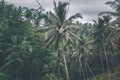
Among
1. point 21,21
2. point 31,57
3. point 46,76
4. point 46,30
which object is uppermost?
point 21,21

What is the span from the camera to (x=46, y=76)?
63.2 meters

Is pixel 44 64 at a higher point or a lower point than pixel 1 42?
lower

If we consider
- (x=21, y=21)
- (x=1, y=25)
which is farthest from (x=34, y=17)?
(x=1, y=25)

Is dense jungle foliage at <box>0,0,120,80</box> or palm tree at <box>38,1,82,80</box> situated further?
dense jungle foliage at <box>0,0,120,80</box>

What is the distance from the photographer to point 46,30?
4141 centimetres

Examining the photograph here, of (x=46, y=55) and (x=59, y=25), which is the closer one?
(x=59, y=25)

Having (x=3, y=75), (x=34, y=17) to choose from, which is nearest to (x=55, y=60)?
(x=3, y=75)

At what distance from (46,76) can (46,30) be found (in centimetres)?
2383

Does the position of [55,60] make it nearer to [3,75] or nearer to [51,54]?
[51,54]

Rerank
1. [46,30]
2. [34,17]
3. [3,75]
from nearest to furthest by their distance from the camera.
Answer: [46,30], [3,75], [34,17]

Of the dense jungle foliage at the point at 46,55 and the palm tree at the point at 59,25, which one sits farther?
the dense jungle foliage at the point at 46,55

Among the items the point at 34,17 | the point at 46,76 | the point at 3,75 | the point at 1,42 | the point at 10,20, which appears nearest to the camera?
the point at 3,75

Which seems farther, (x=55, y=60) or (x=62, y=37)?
(x=55, y=60)

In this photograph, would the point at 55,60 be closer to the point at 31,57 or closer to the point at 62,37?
the point at 31,57
